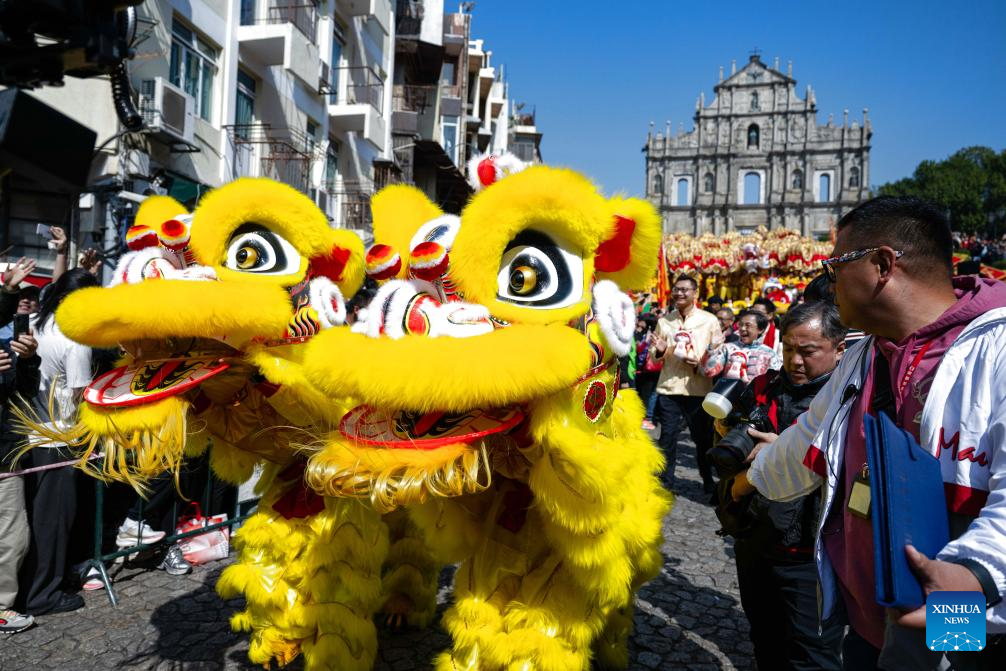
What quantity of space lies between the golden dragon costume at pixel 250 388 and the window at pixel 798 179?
6684 cm

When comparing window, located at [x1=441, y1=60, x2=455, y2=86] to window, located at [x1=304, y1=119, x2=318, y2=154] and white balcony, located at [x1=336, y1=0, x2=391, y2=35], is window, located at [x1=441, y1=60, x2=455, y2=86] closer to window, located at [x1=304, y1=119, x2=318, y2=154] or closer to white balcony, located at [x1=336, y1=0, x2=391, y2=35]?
white balcony, located at [x1=336, y1=0, x2=391, y2=35]

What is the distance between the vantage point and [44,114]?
779cm

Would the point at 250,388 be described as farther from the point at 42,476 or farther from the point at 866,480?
the point at 866,480

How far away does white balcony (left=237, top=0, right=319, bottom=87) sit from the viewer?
12086 millimetres

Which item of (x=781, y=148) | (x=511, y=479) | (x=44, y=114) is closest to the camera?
A: (x=511, y=479)

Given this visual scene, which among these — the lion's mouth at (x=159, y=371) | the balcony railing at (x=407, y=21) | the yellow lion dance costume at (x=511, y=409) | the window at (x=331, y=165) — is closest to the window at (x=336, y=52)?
the window at (x=331, y=165)

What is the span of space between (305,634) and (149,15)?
9488 mm

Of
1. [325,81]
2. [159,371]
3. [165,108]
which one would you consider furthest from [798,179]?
[159,371]

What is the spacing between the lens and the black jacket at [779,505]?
2561 millimetres

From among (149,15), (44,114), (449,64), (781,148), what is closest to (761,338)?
(44,114)

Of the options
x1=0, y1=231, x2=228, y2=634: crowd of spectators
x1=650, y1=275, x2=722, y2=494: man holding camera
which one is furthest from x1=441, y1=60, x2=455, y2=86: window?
x1=0, y1=231, x2=228, y2=634: crowd of spectators

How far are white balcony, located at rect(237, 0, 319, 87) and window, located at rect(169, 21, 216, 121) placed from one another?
874 mm

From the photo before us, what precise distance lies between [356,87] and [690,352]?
13627 mm

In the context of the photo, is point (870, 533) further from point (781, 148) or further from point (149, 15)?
point (781, 148)
